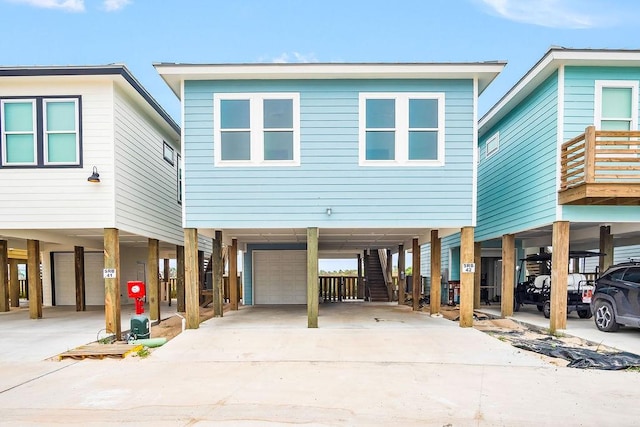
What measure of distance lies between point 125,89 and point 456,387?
9.08m

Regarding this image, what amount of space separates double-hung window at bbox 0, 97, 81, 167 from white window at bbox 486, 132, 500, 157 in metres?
11.4

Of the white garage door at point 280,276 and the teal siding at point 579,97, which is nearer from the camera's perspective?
the teal siding at point 579,97

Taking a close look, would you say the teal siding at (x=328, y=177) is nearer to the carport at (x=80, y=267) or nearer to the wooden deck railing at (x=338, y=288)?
the carport at (x=80, y=267)

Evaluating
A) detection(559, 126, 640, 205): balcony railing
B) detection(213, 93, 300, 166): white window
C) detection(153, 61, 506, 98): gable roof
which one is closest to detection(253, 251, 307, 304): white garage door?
detection(213, 93, 300, 166): white window

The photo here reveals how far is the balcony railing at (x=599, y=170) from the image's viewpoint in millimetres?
7973

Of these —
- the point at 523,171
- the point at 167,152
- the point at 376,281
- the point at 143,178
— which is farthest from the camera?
Result: the point at 376,281

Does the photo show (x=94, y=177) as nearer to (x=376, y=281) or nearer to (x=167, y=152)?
(x=167, y=152)

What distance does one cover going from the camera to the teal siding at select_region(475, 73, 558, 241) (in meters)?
9.26

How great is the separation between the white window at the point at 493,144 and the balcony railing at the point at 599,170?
3.77 metres

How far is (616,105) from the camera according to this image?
906 centimetres

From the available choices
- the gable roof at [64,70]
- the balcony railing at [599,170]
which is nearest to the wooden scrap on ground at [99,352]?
the gable roof at [64,70]

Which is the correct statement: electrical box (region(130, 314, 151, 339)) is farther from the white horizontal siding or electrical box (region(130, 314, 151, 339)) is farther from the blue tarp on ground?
the blue tarp on ground

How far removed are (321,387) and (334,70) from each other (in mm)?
6580

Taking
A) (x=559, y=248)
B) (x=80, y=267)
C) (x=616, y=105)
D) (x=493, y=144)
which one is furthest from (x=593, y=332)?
(x=80, y=267)
